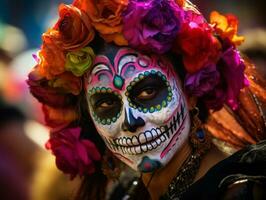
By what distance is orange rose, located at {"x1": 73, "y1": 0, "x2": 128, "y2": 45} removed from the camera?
2.87 metres

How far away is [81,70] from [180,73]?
1.44 ft

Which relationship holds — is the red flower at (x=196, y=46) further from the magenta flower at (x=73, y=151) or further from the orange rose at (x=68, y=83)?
the magenta flower at (x=73, y=151)

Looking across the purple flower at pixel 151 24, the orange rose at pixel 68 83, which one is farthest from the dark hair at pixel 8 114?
the purple flower at pixel 151 24

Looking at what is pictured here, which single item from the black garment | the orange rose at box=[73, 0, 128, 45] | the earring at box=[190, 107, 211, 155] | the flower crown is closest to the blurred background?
the flower crown

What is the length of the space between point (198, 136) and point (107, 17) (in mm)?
658

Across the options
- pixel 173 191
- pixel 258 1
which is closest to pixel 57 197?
pixel 173 191

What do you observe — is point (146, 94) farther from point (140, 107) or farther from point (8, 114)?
point (8, 114)

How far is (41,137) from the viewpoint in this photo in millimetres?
4180

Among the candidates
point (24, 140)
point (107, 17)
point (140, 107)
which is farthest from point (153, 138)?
point (24, 140)

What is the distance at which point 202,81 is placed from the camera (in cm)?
297

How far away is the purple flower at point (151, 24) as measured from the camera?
2.85m

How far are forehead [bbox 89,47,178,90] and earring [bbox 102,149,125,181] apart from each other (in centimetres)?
A: 43

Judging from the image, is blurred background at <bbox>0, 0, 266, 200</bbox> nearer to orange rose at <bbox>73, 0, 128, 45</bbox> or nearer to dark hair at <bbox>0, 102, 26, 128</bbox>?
dark hair at <bbox>0, 102, 26, 128</bbox>

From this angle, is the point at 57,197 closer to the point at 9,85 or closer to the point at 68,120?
the point at 68,120
